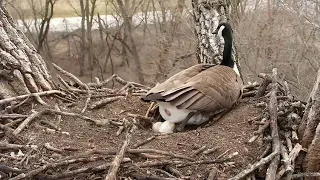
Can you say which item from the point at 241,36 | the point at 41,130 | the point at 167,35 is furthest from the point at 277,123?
the point at 167,35

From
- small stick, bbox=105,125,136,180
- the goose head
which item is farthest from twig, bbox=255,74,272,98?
small stick, bbox=105,125,136,180

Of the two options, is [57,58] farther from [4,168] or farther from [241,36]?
[4,168]

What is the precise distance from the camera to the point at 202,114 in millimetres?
3617

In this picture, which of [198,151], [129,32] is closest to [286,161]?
[198,151]

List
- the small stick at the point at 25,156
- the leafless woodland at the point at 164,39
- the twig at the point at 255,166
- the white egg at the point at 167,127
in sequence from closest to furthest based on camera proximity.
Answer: the twig at the point at 255,166
the small stick at the point at 25,156
the white egg at the point at 167,127
the leafless woodland at the point at 164,39

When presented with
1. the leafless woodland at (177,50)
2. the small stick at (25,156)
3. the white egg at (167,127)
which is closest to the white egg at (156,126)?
the white egg at (167,127)

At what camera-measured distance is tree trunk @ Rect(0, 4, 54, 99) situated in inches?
134

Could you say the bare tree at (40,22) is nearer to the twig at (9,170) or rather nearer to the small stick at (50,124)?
the small stick at (50,124)

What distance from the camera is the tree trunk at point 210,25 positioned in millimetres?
4508

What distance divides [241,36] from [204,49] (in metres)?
7.44

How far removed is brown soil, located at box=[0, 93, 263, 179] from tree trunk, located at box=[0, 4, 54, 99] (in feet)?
0.98

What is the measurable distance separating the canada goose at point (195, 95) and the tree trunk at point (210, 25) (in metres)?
0.65

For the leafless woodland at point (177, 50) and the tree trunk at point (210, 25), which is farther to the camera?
the tree trunk at point (210, 25)

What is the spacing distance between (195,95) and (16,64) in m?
1.39
